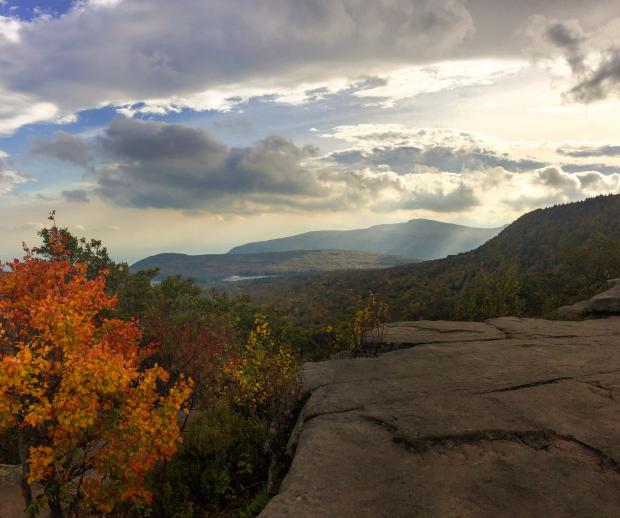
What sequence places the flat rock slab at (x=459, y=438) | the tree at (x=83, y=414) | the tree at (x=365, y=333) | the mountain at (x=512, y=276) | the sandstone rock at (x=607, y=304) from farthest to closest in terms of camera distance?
the mountain at (x=512, y=276) < the sandstone rock at (x=607, y=304) < the tree at (x=365, y=333) < the tree at (x=83, y=414) < the flat rock slab at (x=459, y=438)

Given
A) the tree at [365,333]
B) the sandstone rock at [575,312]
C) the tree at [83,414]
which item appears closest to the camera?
the tree at [83,414]

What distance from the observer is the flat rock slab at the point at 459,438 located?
475cm

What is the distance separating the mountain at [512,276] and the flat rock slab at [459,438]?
5.36 metres

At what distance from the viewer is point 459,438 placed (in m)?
6.13

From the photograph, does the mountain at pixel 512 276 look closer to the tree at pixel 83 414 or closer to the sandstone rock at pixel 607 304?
the sandstone rock at pixel 607 304

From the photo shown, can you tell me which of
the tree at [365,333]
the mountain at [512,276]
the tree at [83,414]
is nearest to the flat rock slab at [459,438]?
the tree at [365,333]

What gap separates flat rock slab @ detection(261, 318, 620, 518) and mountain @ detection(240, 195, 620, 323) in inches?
211

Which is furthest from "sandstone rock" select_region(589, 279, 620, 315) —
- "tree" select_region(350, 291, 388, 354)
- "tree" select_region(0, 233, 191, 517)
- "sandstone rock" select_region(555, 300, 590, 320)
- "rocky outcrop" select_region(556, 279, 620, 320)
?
"tree" select_region(0, 233, 191, 517)

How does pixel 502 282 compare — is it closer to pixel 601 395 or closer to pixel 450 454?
pixel 601 395

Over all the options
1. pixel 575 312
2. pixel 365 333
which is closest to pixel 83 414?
pixel 365 333

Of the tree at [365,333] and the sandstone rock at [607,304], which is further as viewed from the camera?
the sandstone rock at [607,304]

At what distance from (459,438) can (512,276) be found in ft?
64.1

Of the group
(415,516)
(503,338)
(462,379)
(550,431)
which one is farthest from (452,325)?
Result: (415,516)

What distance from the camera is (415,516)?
4516mm
